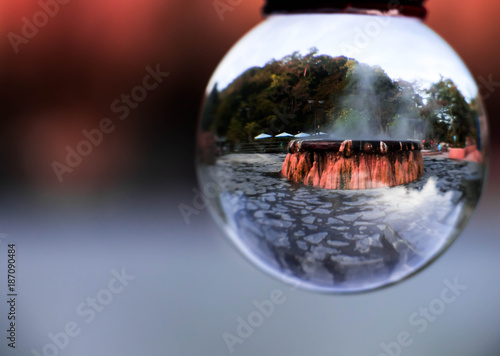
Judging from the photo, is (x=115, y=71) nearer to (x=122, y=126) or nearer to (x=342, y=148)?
(x=122, y=126)

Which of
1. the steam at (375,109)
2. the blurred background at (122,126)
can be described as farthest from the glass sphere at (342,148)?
the blurred background at (122,126)

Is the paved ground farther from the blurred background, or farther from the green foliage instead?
the blurred background

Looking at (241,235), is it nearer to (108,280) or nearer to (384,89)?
(384,89)

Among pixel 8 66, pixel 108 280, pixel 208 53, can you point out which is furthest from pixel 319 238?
pixel 8 66

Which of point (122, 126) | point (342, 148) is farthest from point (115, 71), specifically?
point (342, 148)

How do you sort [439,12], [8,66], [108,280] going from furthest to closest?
[8,66] → [439,12] → [108,280]

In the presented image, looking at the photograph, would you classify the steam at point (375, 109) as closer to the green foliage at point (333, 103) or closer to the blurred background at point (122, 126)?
the green foliage at point (333, 103)

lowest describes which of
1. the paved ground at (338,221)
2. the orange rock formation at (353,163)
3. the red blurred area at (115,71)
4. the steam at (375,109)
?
the paved ground at (338,221)
